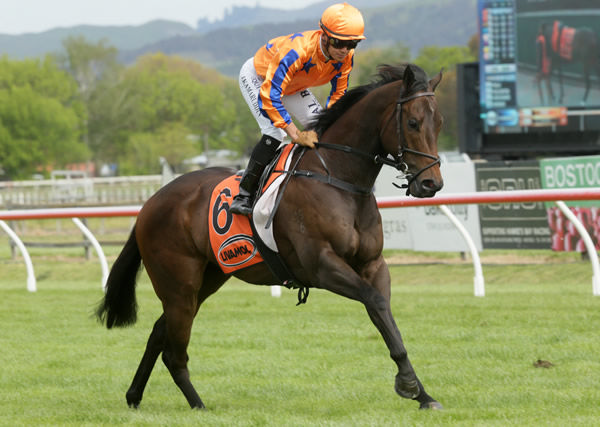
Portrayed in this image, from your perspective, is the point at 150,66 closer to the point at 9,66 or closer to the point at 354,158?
the point at 9,66

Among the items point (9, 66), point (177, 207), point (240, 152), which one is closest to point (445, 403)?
point (177, 207)

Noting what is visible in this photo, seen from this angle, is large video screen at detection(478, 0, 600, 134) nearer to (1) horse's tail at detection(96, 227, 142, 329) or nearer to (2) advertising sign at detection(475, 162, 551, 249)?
(2) advertising sign at detection(475, 162, 551, 249)

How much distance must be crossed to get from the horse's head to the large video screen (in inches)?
503

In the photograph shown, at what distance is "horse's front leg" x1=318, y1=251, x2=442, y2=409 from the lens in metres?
3.87

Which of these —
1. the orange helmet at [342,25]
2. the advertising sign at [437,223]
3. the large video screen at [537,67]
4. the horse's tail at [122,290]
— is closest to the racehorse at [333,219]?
the horse's tail at [122,290]

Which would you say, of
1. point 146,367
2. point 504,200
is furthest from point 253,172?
point 504,200

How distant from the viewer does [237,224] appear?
4.60 m

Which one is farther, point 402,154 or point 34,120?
point 34,120

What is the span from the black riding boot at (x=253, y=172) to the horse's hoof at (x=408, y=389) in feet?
3.91

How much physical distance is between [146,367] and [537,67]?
13272mm

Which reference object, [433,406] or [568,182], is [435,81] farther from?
[568,182]

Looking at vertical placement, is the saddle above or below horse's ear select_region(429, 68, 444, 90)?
below

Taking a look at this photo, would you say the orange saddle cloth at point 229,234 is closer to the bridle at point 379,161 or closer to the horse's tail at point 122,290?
the bridle at point 379,161

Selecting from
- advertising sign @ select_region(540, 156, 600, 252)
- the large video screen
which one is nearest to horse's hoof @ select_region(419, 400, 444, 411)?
advertising sign @ select_region(540, 156, 600, 252)
